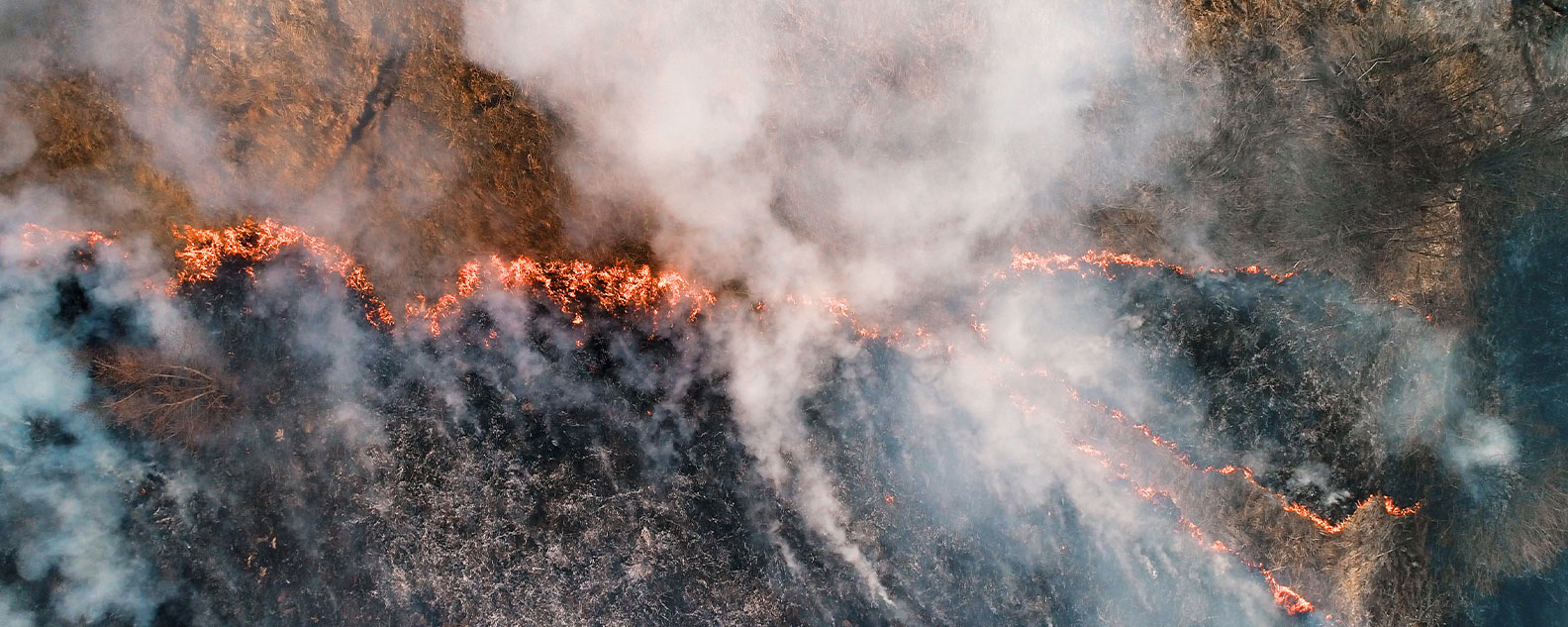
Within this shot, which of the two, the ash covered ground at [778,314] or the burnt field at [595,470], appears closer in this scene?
the ash covered ground at [778,314]

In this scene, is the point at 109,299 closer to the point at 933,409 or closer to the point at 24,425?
the point at 24,425

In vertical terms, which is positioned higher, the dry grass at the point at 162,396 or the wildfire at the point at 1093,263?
the wildfire at the point at 1093,263

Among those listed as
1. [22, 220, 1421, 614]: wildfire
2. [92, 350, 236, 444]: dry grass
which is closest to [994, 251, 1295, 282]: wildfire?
[22, 220, 1421, 614]: wildfire

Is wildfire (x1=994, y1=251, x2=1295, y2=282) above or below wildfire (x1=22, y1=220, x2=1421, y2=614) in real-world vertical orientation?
above

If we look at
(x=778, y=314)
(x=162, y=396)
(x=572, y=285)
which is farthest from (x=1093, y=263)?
(x=162, y=396)

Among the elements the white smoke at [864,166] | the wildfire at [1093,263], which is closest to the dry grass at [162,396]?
the white smoke at [864,166]

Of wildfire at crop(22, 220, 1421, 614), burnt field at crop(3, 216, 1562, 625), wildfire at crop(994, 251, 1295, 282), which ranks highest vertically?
wildfire at crop(994, 251, 1295, 282)

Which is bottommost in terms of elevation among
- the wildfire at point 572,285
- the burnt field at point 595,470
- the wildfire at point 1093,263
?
the burnt field at point 595,470

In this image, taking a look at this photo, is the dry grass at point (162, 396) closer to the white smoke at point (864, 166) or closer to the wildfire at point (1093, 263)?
the white smoke at point (864, 166)

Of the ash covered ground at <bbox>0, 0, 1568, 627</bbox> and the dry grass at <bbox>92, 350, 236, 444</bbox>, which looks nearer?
the ash covered ground at <bbox>0, 0, 1568, 627</bbox>

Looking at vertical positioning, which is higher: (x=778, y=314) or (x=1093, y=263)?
(x=1093, y=263)

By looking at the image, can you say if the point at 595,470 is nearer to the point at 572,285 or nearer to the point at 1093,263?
the point at 572,285

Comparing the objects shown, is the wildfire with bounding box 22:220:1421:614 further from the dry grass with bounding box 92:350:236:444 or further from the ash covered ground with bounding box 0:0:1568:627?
the dry grass with bounding box 92:350:236:444
